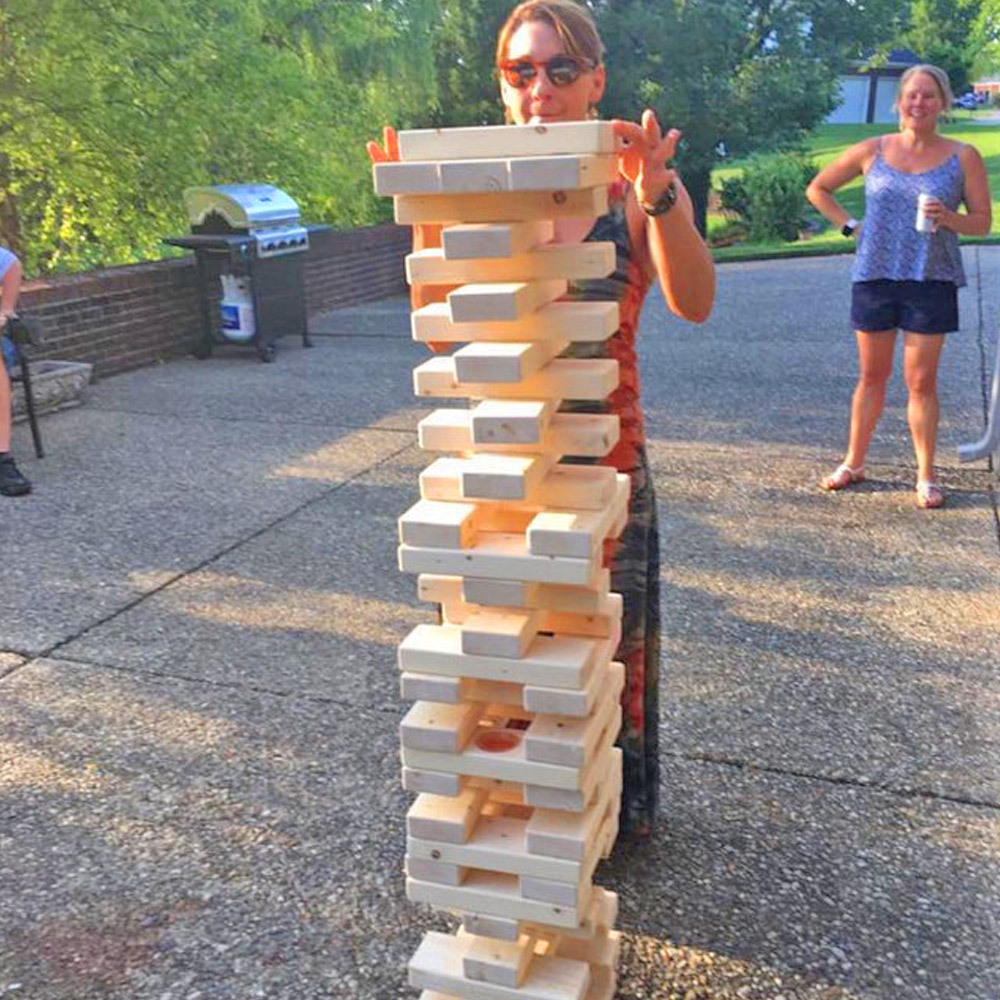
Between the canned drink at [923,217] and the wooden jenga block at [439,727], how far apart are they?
3.67 m

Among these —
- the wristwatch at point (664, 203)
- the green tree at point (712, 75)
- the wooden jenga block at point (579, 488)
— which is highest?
the green tree at point (712, 75)

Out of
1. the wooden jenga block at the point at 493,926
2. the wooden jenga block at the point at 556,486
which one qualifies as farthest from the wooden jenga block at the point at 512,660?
the wooden jenga block at the point at 493,926

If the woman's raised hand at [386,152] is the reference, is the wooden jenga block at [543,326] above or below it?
below

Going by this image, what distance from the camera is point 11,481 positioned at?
578 centimetres

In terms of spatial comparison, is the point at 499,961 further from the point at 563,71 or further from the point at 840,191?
the point at 840,191

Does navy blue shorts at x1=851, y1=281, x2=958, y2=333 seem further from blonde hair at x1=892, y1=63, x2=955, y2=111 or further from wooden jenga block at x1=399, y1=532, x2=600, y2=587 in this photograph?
wooden jenga block at x1=399, y1=532, x2=600, y2=587

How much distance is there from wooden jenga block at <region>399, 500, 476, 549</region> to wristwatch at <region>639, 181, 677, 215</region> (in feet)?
2.29

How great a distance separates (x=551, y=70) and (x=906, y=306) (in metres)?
3.44

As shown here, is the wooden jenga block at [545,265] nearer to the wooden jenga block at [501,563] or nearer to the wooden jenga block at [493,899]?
the wooden jenga block at [501,563]

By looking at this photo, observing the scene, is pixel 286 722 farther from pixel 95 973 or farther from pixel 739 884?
pixel 739 884

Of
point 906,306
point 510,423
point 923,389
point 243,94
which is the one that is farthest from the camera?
point 243,94

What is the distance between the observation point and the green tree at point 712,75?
19.2 metres

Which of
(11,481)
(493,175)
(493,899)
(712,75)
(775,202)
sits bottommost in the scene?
(11,481)

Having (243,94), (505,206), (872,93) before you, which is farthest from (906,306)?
(872,93)
